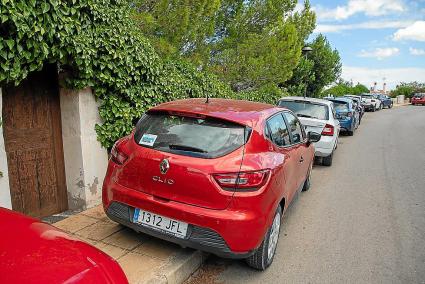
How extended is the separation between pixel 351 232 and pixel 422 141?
1061 centimetres

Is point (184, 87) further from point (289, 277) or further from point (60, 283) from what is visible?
point (60, 283)

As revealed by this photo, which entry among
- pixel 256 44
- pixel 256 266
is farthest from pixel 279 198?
pixel 256 44

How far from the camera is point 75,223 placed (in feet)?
13.9

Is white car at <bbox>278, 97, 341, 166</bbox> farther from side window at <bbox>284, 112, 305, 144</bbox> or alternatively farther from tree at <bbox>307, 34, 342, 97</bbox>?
tree at <bbox>307, 34, 342, 97</bbox>

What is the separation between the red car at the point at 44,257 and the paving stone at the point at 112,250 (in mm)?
1337

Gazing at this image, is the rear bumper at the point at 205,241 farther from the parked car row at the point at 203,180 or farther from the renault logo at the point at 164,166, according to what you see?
the renault logo at the point at 164,166

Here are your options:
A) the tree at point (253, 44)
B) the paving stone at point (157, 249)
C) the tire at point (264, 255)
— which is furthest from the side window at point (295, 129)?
the tree at point (253, 44)

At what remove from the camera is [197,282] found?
344 cm

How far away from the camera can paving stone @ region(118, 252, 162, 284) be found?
3.13 m

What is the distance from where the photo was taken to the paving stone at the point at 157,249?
3.54 metres

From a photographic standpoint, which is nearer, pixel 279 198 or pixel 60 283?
pixel 60 283


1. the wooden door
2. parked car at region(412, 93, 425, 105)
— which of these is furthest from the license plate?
parked car at region(412, 93, 425, 105)

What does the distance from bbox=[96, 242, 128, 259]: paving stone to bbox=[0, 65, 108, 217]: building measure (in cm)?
117

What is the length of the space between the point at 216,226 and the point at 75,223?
207 cm
